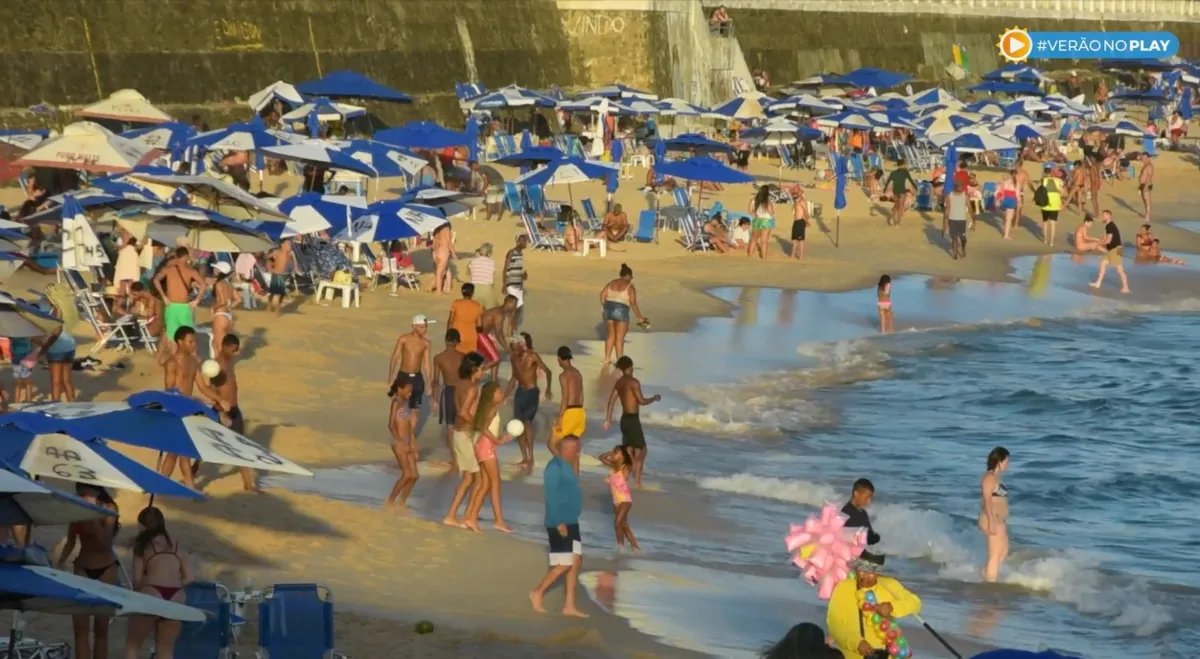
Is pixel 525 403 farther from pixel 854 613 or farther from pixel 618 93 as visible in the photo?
pixel 618 93

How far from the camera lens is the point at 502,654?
356 inches

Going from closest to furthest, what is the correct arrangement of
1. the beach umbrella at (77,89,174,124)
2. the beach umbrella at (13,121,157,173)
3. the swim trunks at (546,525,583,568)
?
the swim trunks at (546,525,583,568) < the beach umbrella at (13,121,157,173) < the beach umbrella at (77,89,174,124)

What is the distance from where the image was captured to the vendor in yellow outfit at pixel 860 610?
287 inches

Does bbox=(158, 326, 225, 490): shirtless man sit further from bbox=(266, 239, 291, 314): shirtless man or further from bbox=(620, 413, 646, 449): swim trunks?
bbox=(266, 239, 291, 314): shirtless man

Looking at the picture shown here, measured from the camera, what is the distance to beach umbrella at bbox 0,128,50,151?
70.1ft

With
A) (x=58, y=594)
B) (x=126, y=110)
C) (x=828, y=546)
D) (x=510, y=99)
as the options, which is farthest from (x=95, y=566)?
(x=510, y=99)

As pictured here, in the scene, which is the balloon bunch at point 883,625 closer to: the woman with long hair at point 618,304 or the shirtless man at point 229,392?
the shirtless man at point 229,392

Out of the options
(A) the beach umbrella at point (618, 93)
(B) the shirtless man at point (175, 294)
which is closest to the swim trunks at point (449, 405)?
A: (B) the shirtless man at point (175, 294)

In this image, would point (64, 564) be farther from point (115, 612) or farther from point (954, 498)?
point (954, 498)

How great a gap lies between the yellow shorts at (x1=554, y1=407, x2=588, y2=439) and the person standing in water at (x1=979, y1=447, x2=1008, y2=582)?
2.73 metres

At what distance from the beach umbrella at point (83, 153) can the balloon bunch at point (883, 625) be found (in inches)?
533

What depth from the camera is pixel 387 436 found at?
14289 mm

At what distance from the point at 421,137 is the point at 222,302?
36.6 ft

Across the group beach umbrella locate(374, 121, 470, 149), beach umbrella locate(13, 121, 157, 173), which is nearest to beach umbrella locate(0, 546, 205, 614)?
beach umbrella locate(13, 121, 157, 173)
